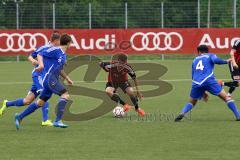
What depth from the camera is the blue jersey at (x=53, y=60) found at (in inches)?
494

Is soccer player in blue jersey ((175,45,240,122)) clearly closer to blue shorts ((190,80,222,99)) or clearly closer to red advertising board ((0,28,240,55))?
blue shorts ((190,80,222,99))

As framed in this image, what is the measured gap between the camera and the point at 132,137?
11.4 m

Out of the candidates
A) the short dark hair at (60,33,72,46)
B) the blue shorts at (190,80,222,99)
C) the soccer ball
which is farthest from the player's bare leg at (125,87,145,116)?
the short dark hair at (60,33,72,46)

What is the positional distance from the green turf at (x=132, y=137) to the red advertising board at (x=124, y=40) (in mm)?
20633

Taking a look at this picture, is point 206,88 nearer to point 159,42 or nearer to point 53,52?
point 53,52

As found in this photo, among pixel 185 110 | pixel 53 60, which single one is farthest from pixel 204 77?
pixel 53 60

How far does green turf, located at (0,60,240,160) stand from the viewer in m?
9.66

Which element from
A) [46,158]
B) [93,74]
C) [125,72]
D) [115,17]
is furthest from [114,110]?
[115,17]

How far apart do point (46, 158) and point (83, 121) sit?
473 cm

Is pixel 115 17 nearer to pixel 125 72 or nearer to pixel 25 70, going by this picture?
pixel 25 70

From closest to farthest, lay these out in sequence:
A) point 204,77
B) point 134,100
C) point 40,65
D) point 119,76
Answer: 1. point 40,65
2. point 204,77
3. point 134,100
4. point 119,76

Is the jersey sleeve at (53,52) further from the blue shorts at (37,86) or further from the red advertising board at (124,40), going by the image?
the red advertising board at (124,40)

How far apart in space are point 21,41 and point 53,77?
26.1 metres

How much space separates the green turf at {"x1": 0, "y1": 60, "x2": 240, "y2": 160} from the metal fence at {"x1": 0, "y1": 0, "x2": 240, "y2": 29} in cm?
2365
